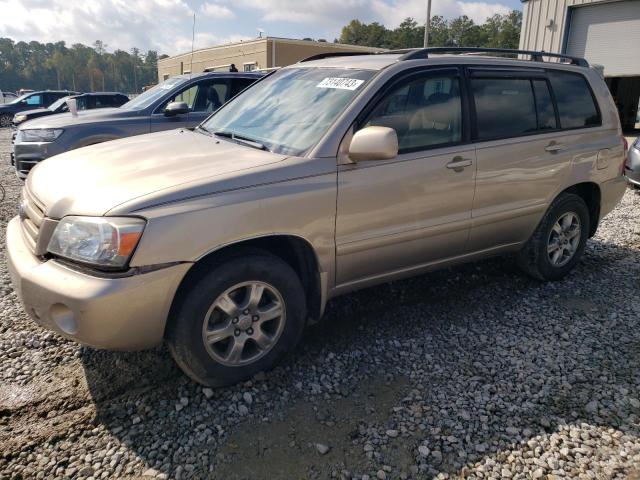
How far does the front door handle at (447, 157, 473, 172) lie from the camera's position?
3.50m

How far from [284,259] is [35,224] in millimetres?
1447

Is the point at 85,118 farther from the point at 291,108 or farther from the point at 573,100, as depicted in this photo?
the point at 573,100

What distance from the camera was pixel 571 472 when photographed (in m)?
2.38

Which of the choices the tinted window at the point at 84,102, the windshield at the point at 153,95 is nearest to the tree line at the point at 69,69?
the tinted window at the point at 84,102

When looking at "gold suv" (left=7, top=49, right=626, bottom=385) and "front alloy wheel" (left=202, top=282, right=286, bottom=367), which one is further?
"front alloy wheel" (left=202, top=282, right=286, bottom=367)

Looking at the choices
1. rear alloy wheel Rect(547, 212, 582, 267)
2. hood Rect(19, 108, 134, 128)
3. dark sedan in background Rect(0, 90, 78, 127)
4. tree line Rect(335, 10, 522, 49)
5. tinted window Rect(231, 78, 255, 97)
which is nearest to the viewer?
rear alloy wheel Rect(547, 212, 582, 267)

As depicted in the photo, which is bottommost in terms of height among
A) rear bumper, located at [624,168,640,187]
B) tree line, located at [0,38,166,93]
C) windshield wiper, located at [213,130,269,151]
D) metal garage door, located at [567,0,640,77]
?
rear bumper, located at [624,168,640,187]

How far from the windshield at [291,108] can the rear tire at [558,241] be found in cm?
212

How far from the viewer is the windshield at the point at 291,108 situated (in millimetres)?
3178

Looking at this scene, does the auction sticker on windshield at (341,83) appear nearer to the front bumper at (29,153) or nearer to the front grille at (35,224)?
the front grille at (35,224)

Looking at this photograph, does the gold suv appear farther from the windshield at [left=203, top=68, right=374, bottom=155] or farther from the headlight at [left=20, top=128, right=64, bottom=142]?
the headlight at [left=20, top=128, right=64, bottom=142]

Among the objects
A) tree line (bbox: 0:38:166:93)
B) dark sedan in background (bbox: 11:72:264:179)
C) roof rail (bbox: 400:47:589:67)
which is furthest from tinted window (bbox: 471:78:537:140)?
tree line (bbox: 0:38:166:93)

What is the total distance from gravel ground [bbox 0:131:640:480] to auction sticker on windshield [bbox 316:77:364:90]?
1689 mm

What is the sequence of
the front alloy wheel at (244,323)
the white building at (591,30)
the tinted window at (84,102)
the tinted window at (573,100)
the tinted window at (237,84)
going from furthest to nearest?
the tinted window at (84,102)
the white building at (591,30)
the tinted window at (237,84)
the tinted window at (573,100)
the front alloy wheel at (244,323)
